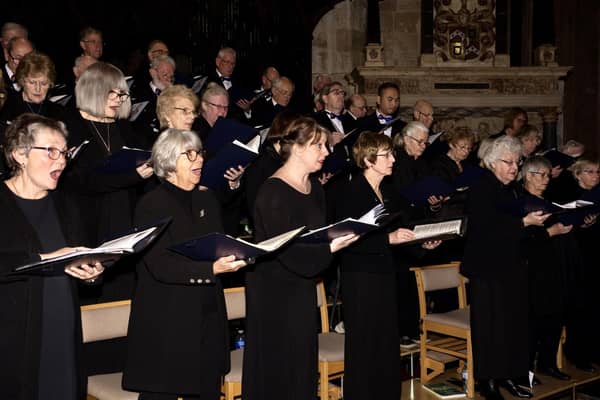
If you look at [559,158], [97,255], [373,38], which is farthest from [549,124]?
[97,255]

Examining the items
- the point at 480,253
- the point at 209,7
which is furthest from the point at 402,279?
the point at 209,7

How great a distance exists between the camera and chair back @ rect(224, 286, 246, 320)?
3.91 m

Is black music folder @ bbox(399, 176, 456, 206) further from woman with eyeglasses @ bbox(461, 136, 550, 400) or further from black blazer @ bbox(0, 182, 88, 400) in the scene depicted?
black blazer @ bbox(0, 182, 88, 400)

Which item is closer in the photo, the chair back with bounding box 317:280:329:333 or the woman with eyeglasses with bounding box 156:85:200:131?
the woman with eyeglasses with bounding box 156:85:200:131

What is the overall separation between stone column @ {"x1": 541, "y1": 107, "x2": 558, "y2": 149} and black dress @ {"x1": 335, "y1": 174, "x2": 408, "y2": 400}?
8186mm

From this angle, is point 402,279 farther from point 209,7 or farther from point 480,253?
point 209,7

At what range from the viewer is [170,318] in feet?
9.83

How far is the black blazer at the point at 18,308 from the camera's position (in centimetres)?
259

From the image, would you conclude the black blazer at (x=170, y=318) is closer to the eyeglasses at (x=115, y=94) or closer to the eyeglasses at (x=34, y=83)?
the eyeglasses at (x=115, y=94)

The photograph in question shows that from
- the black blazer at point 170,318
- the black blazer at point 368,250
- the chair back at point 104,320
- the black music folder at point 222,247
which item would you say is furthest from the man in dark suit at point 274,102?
the black music folder at point 222,247

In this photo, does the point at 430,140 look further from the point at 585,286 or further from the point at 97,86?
the point at 97,86

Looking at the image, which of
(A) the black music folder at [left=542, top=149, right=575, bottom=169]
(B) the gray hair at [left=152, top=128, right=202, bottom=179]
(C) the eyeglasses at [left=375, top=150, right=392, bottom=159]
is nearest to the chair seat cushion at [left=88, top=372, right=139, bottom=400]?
(B) the gray hair at [left=152, top=128, right=202, bottom=179]

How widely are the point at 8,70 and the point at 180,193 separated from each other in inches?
103

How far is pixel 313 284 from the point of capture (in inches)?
136
